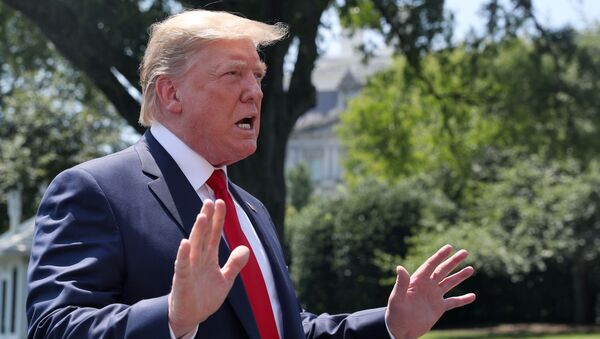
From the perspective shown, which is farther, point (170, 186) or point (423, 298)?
point (423, 298)

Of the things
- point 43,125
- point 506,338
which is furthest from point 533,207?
point 43,125

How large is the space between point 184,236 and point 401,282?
2.33ft

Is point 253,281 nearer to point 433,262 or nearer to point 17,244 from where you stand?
point 433,262

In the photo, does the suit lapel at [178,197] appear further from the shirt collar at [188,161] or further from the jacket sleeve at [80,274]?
the jacket sleeve at [80,274]

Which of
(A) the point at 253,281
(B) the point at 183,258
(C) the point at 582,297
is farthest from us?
(C) the point at 582,297

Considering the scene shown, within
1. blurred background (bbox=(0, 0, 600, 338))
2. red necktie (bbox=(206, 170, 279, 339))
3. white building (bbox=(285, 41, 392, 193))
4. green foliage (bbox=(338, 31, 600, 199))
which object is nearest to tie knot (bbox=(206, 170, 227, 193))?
red necktie (bbox=(206, 170, 279, 339))

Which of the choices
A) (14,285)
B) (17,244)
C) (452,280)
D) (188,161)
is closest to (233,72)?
(188,161)

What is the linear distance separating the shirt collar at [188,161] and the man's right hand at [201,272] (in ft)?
2.05

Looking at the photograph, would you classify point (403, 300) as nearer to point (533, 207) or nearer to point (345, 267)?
point (533, 207)

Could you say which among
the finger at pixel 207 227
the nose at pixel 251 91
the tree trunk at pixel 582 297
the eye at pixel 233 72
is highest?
the eye at pixel 233 72

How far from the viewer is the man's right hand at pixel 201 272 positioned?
7.55ft

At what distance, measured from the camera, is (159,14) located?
9250 millimetres

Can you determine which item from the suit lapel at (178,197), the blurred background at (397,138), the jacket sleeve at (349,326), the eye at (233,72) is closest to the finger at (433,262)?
the jacket sleeve at (349,326)

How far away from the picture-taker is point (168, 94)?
118 inches
